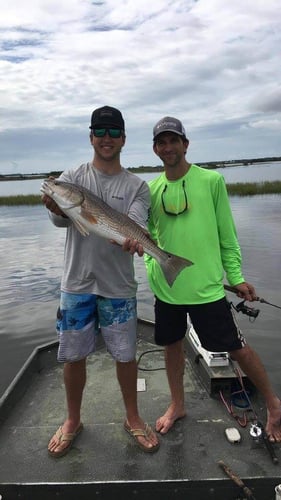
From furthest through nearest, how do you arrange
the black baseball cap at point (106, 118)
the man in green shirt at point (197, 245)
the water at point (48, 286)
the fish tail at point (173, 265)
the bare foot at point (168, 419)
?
the water at point (48, 286) < the bare foot at point (168, 419) < the man in green shirt at point (197, 245) < the fish tail at point (173, 265) < the black baseball cap at point (106, 118)

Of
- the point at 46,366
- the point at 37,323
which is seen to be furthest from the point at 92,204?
the point at 37,323

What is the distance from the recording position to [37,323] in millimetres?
10062

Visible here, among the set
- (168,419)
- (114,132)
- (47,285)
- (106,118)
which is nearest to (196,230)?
(114,132)


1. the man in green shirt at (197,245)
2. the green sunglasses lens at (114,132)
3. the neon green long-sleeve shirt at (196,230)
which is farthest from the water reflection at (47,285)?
the green sunglasses lens at (114,132)

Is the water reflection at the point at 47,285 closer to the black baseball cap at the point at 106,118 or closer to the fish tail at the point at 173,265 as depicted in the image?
the fish tail at the point at 173,265

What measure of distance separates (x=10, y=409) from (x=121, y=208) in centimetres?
252

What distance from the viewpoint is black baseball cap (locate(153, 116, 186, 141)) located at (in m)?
3.63

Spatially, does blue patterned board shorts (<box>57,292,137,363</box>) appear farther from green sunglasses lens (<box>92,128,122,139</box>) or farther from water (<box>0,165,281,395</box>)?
water (<box>0,165,281,395</box>)

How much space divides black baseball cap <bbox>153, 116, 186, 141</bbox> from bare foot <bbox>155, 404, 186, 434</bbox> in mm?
2650

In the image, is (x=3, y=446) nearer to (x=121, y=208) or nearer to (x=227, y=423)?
(x=227, y=423)

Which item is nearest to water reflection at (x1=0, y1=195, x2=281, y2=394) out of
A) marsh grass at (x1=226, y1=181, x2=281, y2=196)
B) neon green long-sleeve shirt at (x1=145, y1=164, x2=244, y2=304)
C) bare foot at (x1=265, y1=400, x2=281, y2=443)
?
bare foot at (x1=265, y1=400, x2=281, y2=443)

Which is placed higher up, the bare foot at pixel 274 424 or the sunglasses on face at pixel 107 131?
the sunglasses on face at pixel 107 131

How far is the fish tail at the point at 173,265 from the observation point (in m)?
3.55

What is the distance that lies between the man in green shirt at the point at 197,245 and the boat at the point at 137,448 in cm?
37
